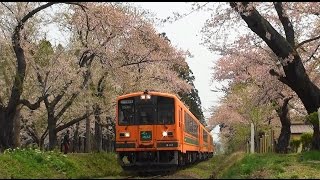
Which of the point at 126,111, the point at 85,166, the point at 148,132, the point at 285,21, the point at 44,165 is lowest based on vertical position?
the point at 85,166

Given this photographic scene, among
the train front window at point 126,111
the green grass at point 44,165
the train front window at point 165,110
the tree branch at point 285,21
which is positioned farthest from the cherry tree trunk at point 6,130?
the tree branch at point 285,21

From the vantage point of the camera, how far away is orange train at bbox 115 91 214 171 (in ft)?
51.9

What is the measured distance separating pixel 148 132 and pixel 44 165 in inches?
139

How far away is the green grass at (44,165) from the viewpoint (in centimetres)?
1356

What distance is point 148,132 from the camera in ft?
52.5

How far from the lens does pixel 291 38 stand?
52.4 ft

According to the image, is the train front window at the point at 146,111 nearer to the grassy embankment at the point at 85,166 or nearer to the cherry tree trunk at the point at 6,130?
the grassy embankment at the point at 85,166

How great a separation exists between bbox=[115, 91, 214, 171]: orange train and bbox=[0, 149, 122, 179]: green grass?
0.90 meters

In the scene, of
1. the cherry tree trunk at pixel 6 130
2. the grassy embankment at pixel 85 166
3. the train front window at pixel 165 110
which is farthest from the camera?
the cherry tree trunk at pixel 6 130

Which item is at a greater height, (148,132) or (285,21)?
(285,21)

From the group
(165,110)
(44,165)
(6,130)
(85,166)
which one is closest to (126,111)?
(165,110)

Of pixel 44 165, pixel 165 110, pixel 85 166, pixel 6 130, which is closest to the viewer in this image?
pixel 44 165

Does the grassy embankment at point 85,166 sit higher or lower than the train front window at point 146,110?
lower

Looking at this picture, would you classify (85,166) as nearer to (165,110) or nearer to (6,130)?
(6,130)
